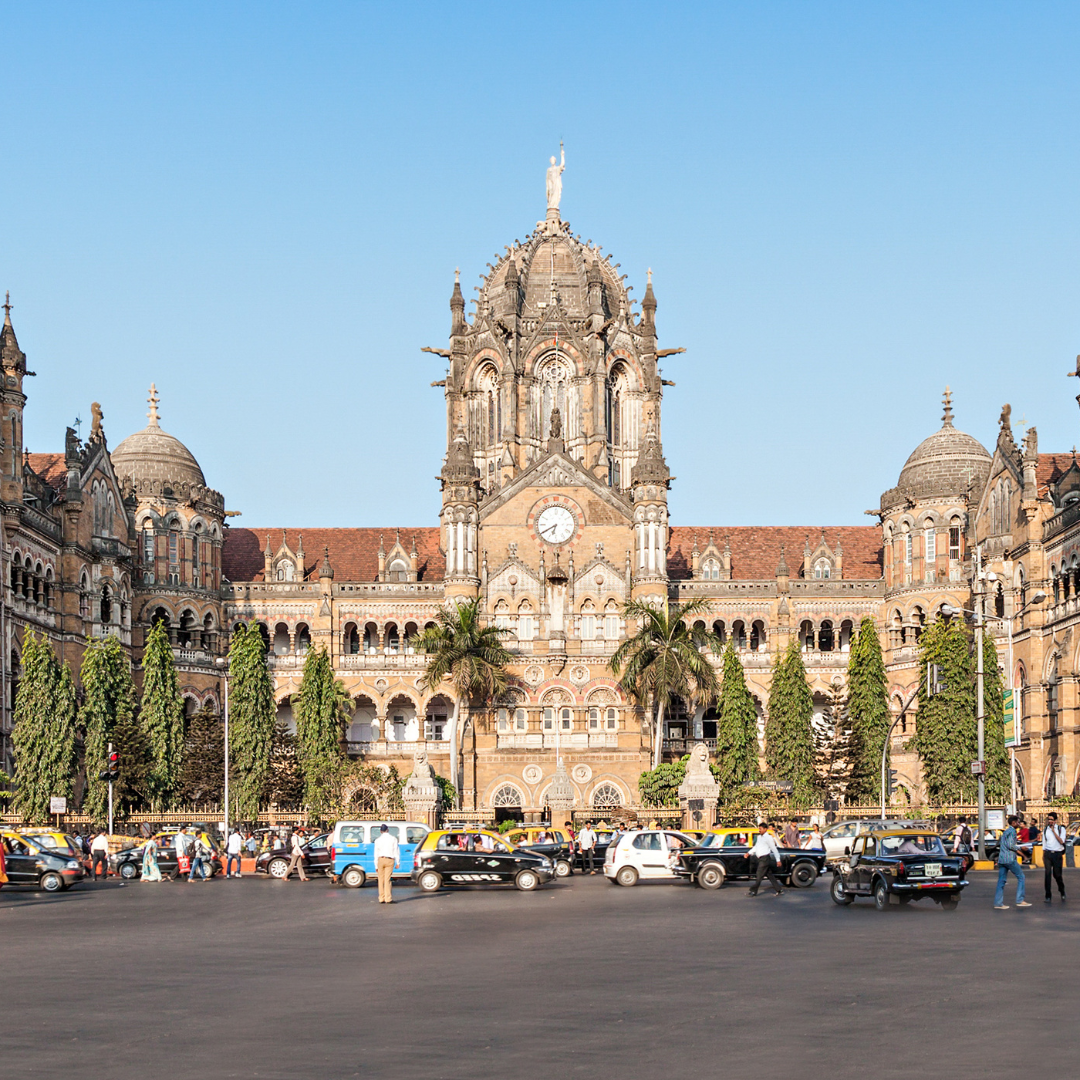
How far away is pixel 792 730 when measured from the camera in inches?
3083

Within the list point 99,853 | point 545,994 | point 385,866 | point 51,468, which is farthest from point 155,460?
point 545,994

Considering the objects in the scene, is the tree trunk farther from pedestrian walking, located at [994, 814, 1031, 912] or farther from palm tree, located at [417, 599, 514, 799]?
pedestrian walking, located at [994, 814, 1031, 912]

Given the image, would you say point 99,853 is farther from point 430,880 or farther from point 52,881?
point 430,880

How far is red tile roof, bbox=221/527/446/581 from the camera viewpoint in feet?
314

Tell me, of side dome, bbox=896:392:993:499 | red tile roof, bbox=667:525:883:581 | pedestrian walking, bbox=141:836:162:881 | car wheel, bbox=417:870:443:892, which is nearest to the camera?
car wheel, bbox=417:870:443:892

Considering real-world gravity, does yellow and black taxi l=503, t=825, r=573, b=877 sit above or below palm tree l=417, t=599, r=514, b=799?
below

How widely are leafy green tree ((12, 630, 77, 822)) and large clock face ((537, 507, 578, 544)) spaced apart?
31.4 meters

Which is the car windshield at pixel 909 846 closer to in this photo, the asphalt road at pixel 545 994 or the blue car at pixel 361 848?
the asphalt road at pixel 545 994

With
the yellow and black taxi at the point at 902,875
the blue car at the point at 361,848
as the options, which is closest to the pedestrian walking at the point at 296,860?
the blue car at the point at 361,848

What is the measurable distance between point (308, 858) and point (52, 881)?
8.42 m

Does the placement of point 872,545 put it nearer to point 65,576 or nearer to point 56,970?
point 65,576

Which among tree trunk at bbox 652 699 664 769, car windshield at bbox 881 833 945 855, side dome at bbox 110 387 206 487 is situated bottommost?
car windshield at bbox 881 833 945 855

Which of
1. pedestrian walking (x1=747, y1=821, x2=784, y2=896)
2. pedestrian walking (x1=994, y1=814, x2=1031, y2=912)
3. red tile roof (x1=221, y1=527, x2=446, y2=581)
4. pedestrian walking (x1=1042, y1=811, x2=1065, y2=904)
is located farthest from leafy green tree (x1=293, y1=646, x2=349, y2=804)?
pedestrian walking (x1=994, y1=814, x2=1031, y2=912)

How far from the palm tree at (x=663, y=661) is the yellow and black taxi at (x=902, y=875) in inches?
1730
